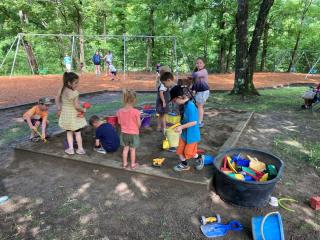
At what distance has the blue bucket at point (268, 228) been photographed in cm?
301

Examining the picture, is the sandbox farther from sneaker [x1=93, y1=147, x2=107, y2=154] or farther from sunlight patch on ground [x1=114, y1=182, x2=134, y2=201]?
sunlight patch on ground [x1=114, y1=182, x2=134, y2=201]

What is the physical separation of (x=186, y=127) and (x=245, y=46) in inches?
293

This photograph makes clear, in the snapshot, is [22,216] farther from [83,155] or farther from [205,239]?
[205,239]

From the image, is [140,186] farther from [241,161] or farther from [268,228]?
[268,228]

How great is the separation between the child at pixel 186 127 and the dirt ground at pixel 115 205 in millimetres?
426

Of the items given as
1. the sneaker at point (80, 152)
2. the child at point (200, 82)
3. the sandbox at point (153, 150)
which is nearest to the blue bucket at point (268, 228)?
the sandbox at point (153, 150)

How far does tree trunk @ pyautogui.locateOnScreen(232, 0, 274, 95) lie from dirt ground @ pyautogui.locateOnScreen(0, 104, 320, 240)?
610 centimetres

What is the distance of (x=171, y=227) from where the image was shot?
3.31 m

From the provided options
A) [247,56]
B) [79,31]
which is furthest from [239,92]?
[79,31]

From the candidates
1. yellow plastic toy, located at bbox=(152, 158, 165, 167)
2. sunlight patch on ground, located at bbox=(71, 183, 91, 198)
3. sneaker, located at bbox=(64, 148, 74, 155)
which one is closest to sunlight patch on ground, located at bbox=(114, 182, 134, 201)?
sunlight patch on ground, located at bbox=(71, 183, 91, 198)

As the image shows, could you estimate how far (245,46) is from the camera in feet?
33.8

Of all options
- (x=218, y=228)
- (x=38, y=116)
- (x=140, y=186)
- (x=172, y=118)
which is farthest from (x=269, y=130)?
(x=38, y=116)

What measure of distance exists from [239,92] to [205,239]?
846 cm

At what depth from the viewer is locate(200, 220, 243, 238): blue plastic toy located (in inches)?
125
